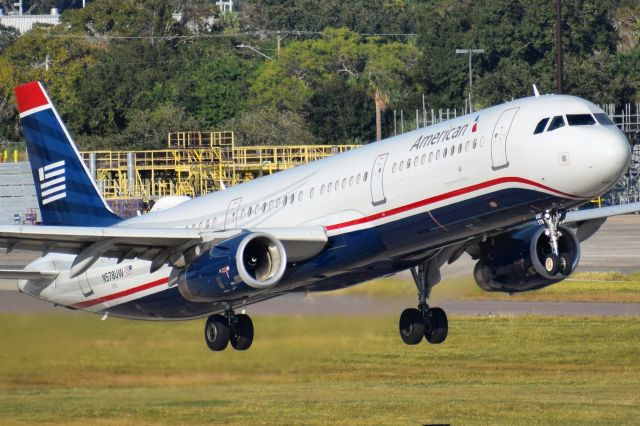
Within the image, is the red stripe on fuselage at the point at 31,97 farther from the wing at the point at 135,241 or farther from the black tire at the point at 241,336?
the black tire at the point at 241,336

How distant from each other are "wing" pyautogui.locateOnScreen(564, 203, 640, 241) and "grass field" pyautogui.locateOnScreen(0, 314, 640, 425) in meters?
5.80

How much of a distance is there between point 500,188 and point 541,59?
97083 mm

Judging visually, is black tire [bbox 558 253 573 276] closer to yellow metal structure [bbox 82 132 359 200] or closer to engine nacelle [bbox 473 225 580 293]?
engine nacelle [bbox 473 225 580 293]

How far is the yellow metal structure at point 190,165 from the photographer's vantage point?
104 meters

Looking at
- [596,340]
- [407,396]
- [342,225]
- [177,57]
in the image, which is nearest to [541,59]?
[177,57]

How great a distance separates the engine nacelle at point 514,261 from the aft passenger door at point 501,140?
451 centimetres

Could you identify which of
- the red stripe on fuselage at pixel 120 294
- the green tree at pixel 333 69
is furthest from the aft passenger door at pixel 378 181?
the green tree at pixel 333 69

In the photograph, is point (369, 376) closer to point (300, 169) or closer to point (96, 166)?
point (300, 169)

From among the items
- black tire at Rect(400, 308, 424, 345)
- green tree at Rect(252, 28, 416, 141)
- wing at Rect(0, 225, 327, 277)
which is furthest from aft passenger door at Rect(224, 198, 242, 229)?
green tree at Rect(252, 28, 416, 141)

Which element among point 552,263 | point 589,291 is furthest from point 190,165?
point 552,263

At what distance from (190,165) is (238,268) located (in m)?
67.5

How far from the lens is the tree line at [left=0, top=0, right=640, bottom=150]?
127188 mm

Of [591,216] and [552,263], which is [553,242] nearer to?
[552,263]

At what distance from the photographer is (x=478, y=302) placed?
219ft
